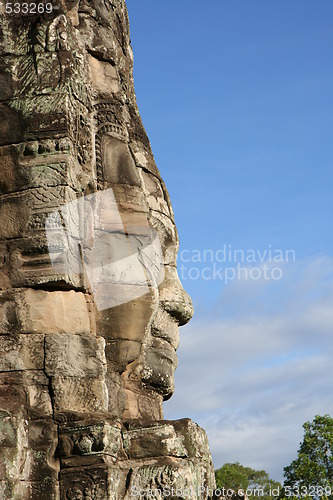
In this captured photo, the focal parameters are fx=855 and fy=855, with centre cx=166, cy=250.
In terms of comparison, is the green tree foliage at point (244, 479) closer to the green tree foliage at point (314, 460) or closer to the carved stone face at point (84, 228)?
the green tree foliage at point (314, 460)

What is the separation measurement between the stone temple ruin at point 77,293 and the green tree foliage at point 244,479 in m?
25.6

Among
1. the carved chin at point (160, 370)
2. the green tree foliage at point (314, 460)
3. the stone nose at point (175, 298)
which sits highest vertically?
the green tree foliage at point (314, 460)

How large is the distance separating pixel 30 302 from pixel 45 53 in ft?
7.65

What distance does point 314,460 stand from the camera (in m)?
33.5

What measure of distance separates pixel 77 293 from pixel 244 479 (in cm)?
3740

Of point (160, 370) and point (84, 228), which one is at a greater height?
point (84, 228)

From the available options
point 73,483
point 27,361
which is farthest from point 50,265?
point 73,483

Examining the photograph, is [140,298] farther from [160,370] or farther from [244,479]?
[244,479]

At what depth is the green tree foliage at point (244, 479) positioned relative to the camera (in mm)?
38269

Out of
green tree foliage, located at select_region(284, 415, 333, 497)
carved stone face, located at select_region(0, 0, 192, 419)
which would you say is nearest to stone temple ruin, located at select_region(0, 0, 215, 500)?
carved stone face, located at select_region(0, 0, 192, 419)

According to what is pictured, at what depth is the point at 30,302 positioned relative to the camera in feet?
23.4

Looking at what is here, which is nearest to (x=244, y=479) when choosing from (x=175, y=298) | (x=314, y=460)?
(x=314, y=460)

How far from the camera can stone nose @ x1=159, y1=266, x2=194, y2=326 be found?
8812 mm

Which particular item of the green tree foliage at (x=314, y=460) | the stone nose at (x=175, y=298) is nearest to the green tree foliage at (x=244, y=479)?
the green tree foliage at (x=314, y=460)
